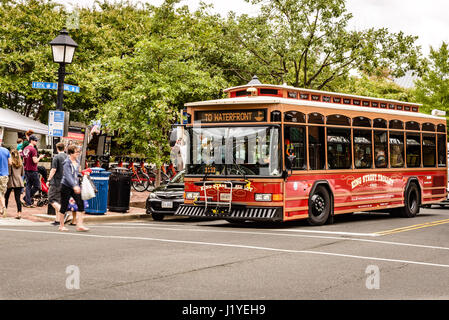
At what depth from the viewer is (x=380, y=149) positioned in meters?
17.3

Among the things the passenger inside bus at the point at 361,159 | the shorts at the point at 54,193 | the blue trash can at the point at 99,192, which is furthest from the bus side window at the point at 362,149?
the shorts at the point at 54,193

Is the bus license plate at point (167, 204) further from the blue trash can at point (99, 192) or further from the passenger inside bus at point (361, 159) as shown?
the passenger inside bus at point (361, 159)

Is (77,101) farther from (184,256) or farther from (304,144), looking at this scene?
(184,256)

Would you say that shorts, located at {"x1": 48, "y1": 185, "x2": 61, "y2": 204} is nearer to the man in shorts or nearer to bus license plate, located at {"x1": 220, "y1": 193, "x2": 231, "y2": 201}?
the man in shorts

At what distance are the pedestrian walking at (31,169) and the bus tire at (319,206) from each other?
7.65 meters

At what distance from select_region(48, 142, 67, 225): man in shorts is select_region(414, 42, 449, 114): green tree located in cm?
3747

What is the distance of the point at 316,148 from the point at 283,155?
1516 millimetres

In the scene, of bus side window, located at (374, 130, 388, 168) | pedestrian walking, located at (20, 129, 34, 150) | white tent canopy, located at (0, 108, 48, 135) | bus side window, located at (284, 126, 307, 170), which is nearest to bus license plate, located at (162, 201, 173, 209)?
bus side window, located at (284, 126, 307, 170)

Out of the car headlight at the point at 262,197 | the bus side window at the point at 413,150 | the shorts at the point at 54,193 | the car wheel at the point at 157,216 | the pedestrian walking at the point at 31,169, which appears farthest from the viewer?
the bus side window at the point at 413,150

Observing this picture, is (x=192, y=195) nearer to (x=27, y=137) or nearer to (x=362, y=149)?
(x=362, y=149)

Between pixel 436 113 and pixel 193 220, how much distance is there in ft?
30.5

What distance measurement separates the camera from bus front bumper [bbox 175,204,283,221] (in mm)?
13664

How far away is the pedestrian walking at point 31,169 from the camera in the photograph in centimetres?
1675
